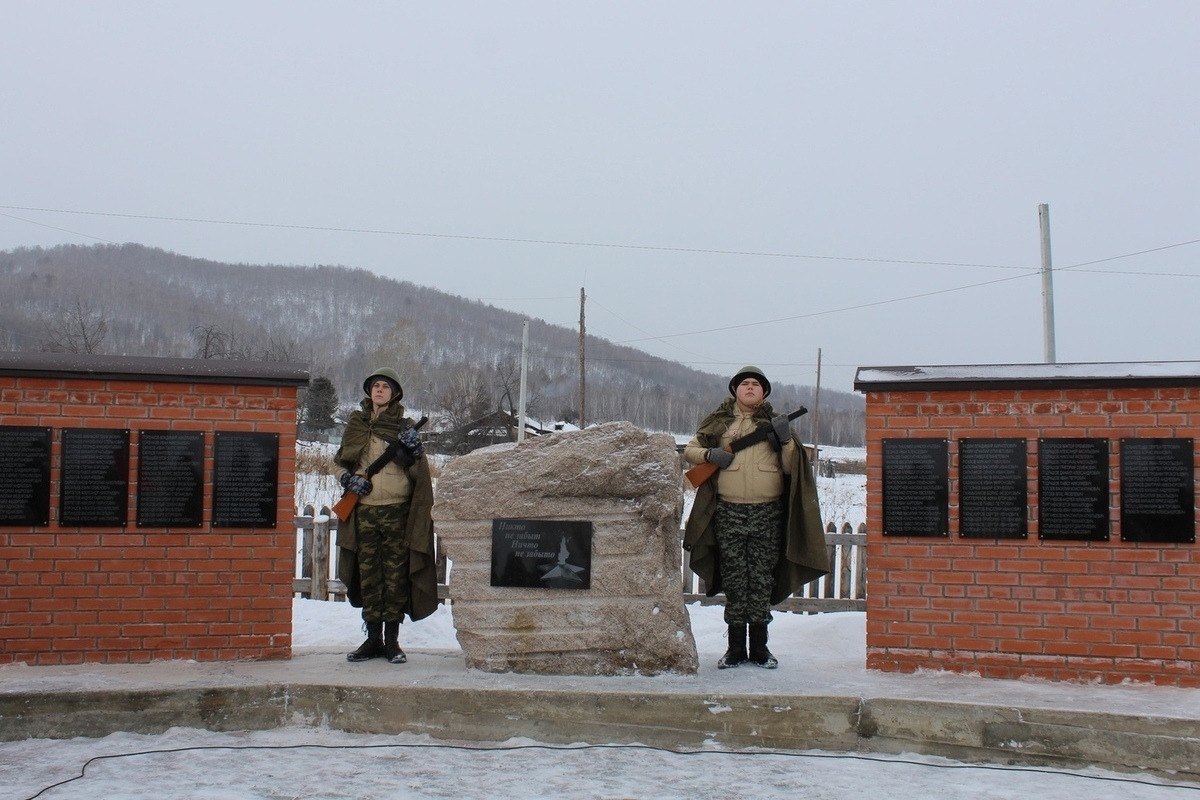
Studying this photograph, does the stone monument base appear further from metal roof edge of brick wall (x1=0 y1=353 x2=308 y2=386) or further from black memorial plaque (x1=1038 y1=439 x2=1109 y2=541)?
black memorial plaque (x1=1038 y1=439 x2=1109 y2=541)

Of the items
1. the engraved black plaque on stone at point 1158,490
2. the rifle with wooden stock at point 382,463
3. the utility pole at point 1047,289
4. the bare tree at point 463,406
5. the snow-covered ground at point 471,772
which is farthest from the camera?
the bare tree at point 463,406

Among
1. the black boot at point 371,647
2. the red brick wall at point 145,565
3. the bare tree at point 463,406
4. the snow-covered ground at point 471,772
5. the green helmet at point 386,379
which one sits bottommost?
the snow-covered ground at point 471,772

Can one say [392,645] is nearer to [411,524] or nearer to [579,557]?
[411,524]

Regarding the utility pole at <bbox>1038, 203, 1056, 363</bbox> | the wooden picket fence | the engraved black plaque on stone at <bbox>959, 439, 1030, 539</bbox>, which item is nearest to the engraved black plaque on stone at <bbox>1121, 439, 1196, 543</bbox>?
the engraved black plaque on stone at <bbox>959, 439, 1030, 539</bbox>

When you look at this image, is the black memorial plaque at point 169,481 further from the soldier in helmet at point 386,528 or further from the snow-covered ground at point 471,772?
the snow-covered ground at point 471,772

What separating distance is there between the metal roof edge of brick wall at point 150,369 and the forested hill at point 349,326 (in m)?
46.9

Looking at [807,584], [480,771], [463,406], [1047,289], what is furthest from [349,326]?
[480,771]

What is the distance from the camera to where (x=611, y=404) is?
7188 cm

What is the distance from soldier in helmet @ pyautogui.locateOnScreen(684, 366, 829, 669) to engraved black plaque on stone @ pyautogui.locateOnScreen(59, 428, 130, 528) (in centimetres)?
322

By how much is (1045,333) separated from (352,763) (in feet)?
49.0

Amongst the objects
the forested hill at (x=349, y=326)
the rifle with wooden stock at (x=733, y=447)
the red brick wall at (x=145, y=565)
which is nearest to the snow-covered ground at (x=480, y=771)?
the red brick wall at (x=145, y=565)

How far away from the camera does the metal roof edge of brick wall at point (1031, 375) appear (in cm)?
505

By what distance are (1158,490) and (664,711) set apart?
9.53 ft

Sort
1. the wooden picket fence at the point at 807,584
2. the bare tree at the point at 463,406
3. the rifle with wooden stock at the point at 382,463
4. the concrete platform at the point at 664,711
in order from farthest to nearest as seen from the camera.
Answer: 1. the bare tree at the point at 463,406
2. the wooden picket fence at the point at 807,584
3. the rifle with wooden stock at the point at 382,463
4. the concrete platform at the point at 664,711
